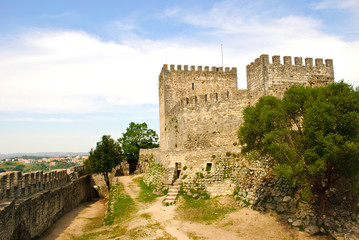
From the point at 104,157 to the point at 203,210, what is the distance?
60.8 feet

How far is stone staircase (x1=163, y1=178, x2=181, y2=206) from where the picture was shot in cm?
1842

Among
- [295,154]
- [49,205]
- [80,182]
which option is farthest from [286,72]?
[80,182]

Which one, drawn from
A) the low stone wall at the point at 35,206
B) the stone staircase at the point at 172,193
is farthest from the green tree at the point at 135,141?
the stone staircase at the point at 172,193

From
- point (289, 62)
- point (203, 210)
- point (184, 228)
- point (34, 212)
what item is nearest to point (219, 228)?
point (184, 228)

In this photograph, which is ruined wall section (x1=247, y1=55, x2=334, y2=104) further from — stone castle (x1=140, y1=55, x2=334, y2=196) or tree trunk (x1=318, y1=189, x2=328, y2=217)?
tree trunk (x1=318, y1=189, x2=328, y2=217)

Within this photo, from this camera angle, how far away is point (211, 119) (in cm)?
2536

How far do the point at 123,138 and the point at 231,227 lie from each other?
3605cm

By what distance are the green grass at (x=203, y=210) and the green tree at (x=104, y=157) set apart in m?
16.2

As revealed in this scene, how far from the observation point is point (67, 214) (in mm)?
23234

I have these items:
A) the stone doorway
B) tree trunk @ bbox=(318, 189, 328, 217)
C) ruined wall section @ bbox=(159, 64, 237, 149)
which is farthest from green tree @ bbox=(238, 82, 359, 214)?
ruined wall section @ bbox=(159, 64, 237, 149)

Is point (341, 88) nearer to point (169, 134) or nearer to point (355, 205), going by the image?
point (355, 205)

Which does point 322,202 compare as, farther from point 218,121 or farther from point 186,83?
point 186,83

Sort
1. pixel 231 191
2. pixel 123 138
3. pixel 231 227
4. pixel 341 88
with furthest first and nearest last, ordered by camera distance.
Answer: pixel 123 138, pixel 231 191, pixel 231 227, pixel 341 88

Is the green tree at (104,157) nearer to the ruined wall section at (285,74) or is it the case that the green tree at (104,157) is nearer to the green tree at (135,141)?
the green tree at (135,141)
